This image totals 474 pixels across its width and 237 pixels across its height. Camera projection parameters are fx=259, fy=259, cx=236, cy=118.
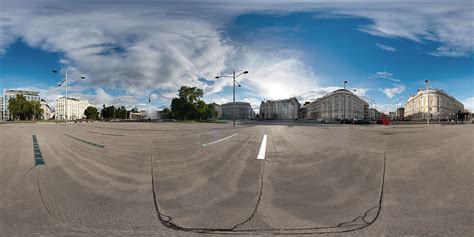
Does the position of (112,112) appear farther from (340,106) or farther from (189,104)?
(340,106)

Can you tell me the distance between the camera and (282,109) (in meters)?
178

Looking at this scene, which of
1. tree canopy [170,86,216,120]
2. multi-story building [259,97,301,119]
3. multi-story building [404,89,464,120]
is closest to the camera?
tree canopy [170,86,216,120]

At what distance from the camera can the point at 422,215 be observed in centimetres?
385

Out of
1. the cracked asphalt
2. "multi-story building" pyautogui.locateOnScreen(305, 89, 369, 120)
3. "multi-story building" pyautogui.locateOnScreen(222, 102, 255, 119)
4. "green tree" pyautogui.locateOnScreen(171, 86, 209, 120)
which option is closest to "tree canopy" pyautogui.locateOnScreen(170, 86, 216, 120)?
"green tree" pyautogui.locateOnScreen(171, 86, 209, 120)

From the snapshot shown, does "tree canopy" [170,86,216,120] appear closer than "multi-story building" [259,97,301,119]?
Yes

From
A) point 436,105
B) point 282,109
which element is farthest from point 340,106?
point 282,109

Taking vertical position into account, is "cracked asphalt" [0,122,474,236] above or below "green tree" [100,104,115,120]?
below

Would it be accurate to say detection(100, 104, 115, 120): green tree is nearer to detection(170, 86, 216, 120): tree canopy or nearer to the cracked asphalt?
detection(170, 86, 216, 120): tree canopy

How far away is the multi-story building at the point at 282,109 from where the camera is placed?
6850 inches

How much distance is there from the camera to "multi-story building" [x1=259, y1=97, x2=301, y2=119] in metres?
174

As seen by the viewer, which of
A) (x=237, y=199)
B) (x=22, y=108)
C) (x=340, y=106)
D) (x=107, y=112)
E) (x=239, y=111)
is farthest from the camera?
(x=239, y=111)

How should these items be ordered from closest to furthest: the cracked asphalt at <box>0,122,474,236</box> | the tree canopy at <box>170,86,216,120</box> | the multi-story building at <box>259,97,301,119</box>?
the cracked asphalt at <box>0,122,474,236</box> → the tree canopy at <box>170,86,216,120</box> → the multi-story building at <box>259,97,301,119</box>

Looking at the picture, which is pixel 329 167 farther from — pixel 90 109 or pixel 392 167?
pixel 90 109

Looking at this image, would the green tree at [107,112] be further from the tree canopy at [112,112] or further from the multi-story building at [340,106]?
the multi-story building at [340,106]
